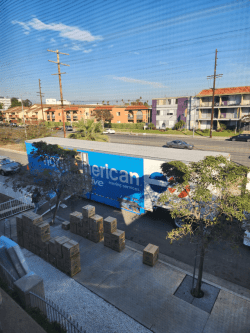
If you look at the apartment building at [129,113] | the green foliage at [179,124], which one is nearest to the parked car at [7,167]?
the green foliage at [179,124]

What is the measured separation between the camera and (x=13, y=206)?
1275 cm

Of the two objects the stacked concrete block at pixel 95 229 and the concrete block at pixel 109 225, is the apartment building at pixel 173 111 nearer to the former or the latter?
the stacked concrete block at pixel 95 229

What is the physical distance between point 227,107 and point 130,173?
142 ft

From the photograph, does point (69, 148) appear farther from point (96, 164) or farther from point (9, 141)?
point (9, 141)

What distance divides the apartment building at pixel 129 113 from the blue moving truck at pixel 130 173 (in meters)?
53.1

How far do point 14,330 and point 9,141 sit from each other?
40.8 meters

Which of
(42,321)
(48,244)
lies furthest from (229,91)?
(42,321)

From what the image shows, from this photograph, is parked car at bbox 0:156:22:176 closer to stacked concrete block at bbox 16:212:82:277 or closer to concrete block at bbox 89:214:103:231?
stacked concrete block at bbox 16:212:82:277

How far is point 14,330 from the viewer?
3621 mm

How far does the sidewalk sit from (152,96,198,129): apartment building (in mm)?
47134

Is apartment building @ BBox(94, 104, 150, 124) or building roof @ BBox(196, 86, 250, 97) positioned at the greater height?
building roof @ BBox(196, 86, 250, 97)

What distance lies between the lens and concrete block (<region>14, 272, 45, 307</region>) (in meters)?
4.67

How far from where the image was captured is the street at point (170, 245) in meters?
7.70

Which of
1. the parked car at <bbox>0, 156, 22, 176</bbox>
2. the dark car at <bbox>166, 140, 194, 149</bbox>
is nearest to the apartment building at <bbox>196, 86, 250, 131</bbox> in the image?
the dark car at <bbox>166, 140, 194, 149</bbox>
